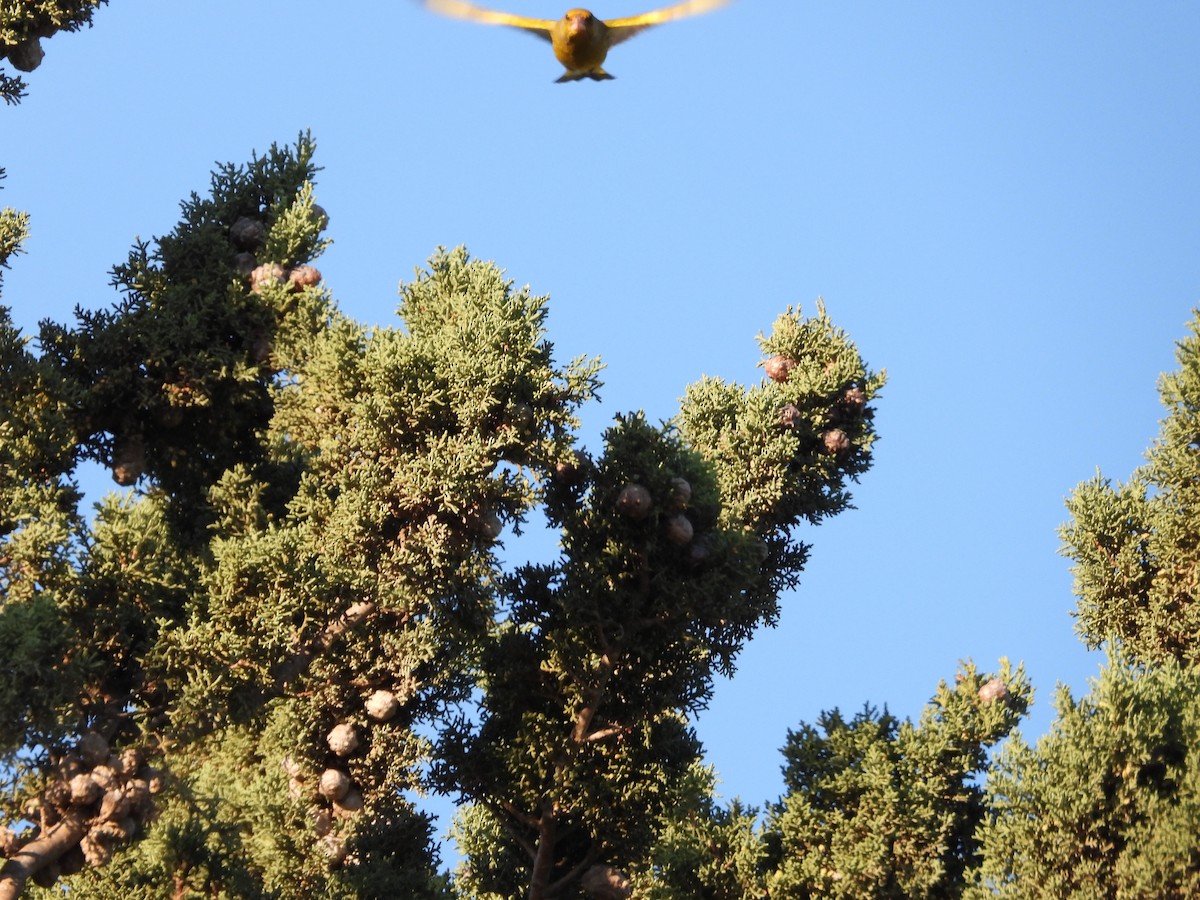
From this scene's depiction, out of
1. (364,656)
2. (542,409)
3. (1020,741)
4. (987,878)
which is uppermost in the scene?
(542,409)

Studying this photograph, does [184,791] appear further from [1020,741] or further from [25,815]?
[1020,741]

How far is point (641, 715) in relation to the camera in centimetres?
1599

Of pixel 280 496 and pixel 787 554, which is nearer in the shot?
pixel 280 496

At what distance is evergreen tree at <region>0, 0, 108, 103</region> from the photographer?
1616 cm

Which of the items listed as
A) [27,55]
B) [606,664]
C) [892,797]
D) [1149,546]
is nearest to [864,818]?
[892,797]

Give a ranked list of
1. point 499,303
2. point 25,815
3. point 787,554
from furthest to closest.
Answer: point 787,554 → point 499,303 → point 25,815

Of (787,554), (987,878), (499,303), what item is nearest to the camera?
(987,878)

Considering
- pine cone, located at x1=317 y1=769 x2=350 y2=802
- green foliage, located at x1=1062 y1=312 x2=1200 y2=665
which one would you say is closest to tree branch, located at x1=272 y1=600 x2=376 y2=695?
pine cone, located at x1=317 y1=769 x2=350 y2=802

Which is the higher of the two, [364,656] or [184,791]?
[364,656]

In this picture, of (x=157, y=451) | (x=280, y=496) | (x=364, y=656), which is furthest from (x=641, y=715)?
(x=157, y=451)

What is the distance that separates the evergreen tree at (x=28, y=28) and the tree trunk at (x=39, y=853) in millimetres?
7960

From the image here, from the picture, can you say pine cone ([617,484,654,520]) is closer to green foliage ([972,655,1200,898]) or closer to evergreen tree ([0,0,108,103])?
green foliage ([972,655,1200,898])

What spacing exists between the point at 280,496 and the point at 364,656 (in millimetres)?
1960

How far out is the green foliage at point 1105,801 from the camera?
14000 mm
